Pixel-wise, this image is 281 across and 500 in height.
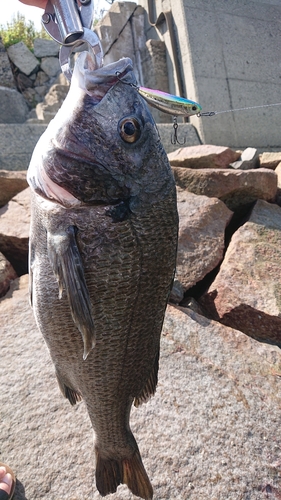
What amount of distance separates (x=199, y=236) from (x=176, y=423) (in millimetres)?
1998

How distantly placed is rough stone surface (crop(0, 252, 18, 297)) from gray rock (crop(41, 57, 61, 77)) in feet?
35.7

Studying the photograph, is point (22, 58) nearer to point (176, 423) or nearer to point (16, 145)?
point (16, 145)

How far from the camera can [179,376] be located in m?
2.79

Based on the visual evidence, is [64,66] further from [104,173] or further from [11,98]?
[11,98]

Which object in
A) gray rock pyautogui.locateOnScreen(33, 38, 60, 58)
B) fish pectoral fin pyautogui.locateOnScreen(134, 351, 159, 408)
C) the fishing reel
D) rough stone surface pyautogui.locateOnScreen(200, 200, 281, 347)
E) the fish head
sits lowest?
rough stone surface pyautogui.locateOnScreen(200, 200, 281, 347)

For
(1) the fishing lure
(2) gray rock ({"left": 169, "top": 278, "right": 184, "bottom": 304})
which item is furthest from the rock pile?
(1) the fishing lure

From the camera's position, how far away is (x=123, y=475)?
68.2 inches

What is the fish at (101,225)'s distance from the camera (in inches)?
47.8

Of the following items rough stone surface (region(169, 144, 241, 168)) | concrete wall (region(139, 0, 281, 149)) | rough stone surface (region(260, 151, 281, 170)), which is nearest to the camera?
rough stone surface (region(169, 144, 241, 168))

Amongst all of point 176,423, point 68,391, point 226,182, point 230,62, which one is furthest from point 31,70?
point 68,391

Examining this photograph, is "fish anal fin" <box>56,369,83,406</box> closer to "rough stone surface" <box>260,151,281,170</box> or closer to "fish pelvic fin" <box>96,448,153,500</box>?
"fish pelvic fin" <box>96,448,153,500</box>

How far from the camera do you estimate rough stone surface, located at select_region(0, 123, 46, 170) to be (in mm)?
5039

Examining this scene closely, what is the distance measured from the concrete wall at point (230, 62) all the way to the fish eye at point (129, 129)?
5.57m

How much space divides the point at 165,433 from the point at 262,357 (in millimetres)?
1055
